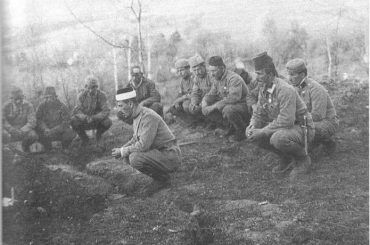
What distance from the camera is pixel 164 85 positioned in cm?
553

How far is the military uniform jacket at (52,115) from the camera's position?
4743 mm

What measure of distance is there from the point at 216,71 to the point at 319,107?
1239mm

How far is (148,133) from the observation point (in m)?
4.57

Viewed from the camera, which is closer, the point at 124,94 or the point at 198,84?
the point at 124,94

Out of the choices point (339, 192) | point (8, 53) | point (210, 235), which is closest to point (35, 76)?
point (8, 53)

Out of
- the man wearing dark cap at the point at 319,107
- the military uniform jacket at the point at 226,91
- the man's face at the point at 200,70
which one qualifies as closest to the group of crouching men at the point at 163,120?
the man wearing dark cap at the point at 319,107

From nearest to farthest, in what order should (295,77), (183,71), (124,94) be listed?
(124,94) < (295,77) < (183,71)

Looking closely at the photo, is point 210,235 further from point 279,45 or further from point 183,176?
point 279,45

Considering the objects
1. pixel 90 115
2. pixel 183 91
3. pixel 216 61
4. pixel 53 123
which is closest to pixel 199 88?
pixel 183 91

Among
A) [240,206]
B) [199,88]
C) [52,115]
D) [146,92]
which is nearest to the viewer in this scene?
[240,206]

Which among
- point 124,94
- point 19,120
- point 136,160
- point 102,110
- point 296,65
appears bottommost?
point 136,160

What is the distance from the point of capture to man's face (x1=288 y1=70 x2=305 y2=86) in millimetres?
4672

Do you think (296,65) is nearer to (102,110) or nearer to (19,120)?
(102,110)

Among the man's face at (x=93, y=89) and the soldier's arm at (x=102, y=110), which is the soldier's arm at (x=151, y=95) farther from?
the man's face at (x=93, y=89)
